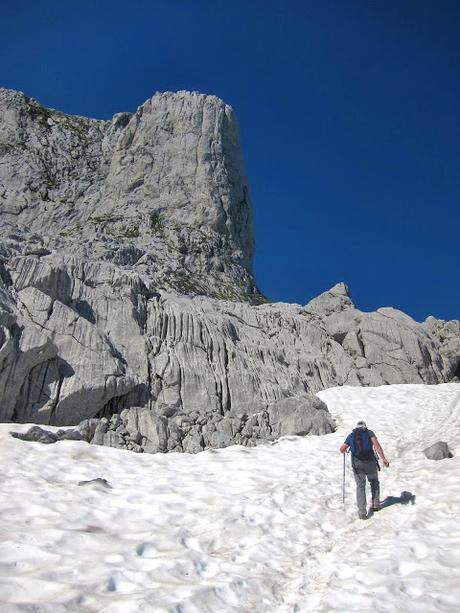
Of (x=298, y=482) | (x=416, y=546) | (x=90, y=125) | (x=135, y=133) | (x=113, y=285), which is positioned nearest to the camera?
(x=416, y=546)

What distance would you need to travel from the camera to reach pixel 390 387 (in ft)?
94.5

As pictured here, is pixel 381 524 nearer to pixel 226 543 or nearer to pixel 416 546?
pixel 416 546

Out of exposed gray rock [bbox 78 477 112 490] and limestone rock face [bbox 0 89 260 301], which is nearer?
exposed gray rock [bbox 78 477 112 490]

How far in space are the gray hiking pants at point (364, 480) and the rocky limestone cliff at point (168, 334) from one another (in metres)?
6.69

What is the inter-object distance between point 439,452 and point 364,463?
4267 millimetres

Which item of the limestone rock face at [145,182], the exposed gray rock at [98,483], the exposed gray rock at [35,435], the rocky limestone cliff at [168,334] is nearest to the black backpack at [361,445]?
the exposed gray rock at [98,483]

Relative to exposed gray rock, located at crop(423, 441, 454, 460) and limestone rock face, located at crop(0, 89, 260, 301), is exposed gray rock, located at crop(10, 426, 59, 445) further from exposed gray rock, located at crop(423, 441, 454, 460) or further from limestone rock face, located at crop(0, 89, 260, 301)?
limestone rock face, located at crop(0, 89, 260, 301)

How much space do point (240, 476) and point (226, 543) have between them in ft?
15.6

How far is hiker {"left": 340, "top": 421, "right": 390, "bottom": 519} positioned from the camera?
1233 cm

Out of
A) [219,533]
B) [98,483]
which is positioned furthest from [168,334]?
[219,533]

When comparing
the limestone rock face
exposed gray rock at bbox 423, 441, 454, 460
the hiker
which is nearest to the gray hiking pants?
the hiker

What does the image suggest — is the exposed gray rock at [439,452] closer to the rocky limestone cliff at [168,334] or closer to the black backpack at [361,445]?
the black backpack at [361,445]

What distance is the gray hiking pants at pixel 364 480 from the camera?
12250 millimetres

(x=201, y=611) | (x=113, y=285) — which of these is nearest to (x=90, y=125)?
(x=113, y=285)
